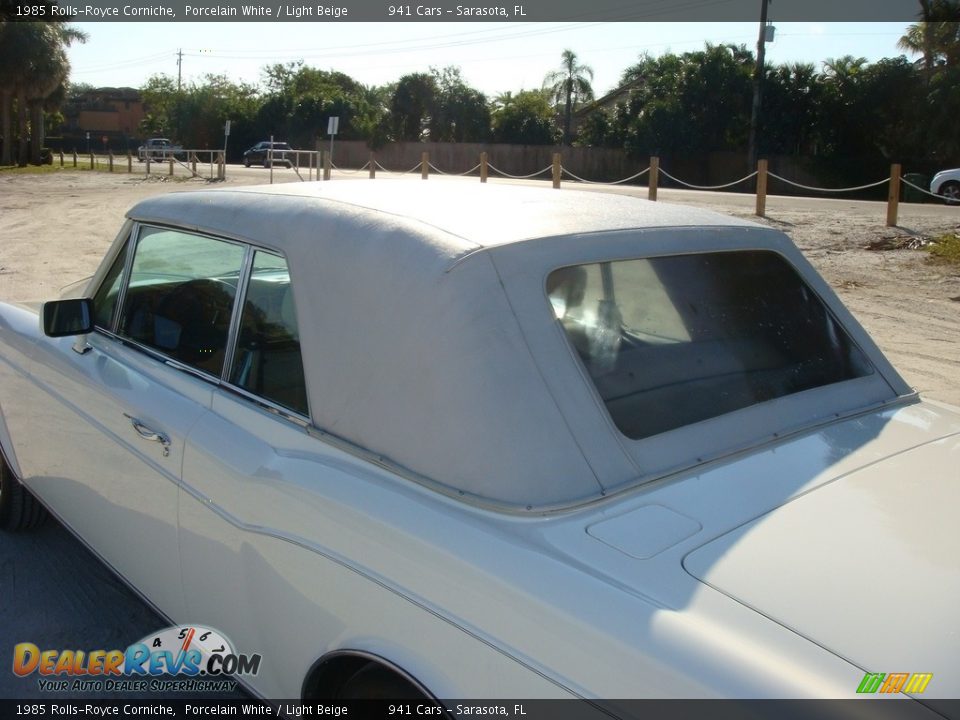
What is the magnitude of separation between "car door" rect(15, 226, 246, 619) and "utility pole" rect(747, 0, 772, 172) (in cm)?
3882

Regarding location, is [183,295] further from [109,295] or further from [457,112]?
[457,112]

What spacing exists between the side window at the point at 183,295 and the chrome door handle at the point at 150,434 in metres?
0.23

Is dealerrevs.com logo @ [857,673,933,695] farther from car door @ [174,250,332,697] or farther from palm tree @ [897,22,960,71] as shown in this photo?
palm tree @ [897,22,960,71]

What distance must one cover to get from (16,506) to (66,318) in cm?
135

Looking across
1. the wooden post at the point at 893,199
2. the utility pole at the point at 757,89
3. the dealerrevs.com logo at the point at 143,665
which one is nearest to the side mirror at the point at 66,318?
the dealerrevs.com logo at the point at 143,665

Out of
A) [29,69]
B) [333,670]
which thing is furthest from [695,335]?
[29,69]

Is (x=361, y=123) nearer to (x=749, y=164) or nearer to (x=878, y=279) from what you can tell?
(x=749, y=164)

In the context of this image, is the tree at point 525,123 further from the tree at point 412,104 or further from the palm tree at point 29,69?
the palm tree at point 29,69

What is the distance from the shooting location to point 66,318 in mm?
3125

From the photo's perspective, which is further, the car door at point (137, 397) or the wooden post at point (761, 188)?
the wooden post at point (761, 188)

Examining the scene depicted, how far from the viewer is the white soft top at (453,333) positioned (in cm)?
190

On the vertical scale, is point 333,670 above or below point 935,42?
below

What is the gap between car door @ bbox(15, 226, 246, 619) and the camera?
2.63 meters

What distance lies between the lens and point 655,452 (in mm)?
2031
